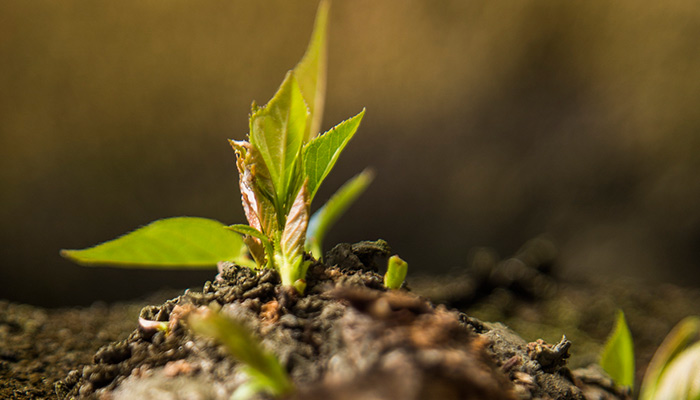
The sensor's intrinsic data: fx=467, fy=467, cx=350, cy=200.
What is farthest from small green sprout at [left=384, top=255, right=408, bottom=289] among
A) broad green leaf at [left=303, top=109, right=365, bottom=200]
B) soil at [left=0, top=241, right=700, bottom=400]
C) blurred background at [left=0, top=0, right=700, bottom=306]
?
blurred background at [left=0, top=0, right=700, bottom=306]

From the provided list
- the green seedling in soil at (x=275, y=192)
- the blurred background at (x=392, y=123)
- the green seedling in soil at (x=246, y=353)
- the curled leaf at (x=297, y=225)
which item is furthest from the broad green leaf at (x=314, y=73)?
the blurred background at (x=392, y=123)

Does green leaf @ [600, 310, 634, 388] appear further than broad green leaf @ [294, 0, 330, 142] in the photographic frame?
Yes

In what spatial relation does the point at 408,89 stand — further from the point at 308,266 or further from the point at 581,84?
the point at 308,266

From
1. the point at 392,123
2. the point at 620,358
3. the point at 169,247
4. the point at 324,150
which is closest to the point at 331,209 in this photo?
the point at 324,150

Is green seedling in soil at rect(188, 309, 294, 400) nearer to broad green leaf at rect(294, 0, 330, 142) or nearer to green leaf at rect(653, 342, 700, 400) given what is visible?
broad green leaf at rect(294, 0, 330, 142)

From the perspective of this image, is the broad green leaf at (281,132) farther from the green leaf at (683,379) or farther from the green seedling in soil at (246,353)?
the green leaf at (683,379)
